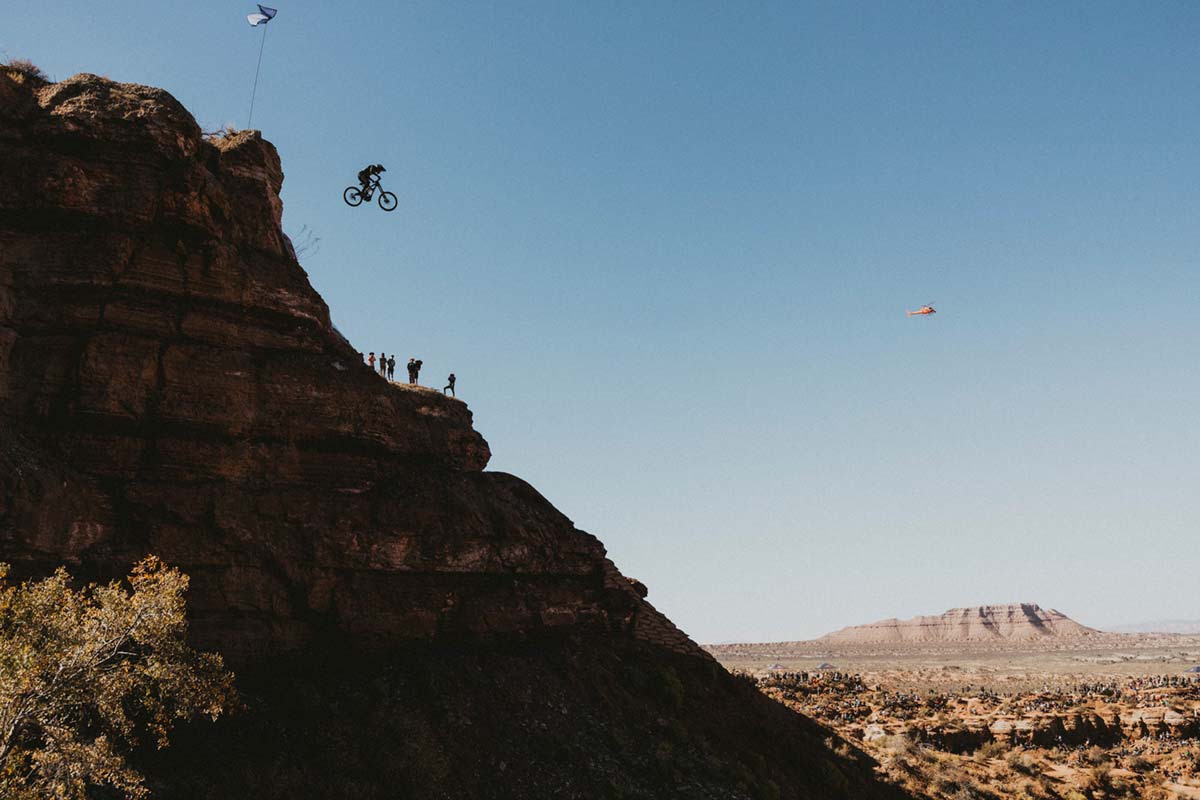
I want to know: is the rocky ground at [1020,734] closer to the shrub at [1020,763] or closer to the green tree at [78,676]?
the shrub at [1020,763]

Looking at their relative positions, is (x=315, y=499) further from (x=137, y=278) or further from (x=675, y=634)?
(x=675, y=634)

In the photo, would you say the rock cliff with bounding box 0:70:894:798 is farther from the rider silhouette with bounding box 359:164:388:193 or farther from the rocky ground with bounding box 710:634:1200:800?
the rocky ground with bounding box 710:634:1200:800

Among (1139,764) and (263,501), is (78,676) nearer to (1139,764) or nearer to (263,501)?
(263,501)

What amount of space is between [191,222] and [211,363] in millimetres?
4145

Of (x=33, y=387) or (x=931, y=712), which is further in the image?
(x=931, y=712)

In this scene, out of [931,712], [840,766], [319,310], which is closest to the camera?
[319,310]

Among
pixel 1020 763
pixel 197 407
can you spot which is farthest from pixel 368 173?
pixel 1020 763

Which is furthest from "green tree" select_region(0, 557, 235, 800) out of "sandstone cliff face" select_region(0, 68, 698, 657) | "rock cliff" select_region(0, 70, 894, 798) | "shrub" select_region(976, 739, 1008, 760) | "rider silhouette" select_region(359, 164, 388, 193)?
"shrub" select_region(976, 739, 1008, 760)

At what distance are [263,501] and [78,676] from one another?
831 centimetres

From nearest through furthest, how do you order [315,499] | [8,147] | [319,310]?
[8,147] → [315,499] → [319,310]

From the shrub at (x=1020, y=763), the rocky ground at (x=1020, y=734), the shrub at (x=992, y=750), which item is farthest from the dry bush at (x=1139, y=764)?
the shrub at (x=992, y=750)

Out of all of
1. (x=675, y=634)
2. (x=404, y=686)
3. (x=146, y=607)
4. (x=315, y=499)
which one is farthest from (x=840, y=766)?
(x=146, y=607)

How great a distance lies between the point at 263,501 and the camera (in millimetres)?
21672

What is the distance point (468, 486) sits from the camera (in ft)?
87.7
